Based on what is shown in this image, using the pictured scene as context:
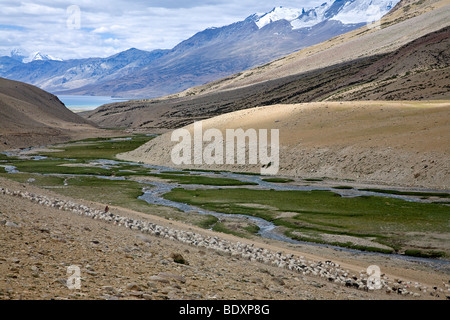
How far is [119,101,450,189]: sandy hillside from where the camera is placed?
5497 centimetres

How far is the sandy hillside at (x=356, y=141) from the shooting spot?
2164 inches

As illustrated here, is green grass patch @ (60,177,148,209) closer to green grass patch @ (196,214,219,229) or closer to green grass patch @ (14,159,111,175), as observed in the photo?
green grass patch @ (14,159,111,175)

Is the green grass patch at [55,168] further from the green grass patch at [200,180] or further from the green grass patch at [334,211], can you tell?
the green grass patch at [334,211]

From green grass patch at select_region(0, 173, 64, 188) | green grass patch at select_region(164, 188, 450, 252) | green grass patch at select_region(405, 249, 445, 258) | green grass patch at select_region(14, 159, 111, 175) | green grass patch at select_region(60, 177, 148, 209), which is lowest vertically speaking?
green grass patch at select_region(405, 249, 445, 258)

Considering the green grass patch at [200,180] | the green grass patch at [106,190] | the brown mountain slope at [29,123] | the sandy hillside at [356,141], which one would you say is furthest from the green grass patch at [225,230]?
the brown mountain slope at [29,123]

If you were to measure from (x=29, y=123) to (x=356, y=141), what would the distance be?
4525 inches

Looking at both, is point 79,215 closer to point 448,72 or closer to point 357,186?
point 357,186

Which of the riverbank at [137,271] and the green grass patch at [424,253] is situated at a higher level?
the riverbank at [137,271]

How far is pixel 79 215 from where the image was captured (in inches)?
1153

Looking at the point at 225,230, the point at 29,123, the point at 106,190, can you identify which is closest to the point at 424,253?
the point at 225,230

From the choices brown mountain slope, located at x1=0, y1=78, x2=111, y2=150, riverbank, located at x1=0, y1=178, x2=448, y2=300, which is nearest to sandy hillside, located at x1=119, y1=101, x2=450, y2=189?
riverbank, located at x1=0, y1=178, x2=448, y2=300

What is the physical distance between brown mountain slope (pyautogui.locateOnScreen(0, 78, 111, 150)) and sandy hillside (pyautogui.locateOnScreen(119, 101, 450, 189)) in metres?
49.7

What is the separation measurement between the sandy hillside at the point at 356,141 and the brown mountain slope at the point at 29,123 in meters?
49.7
